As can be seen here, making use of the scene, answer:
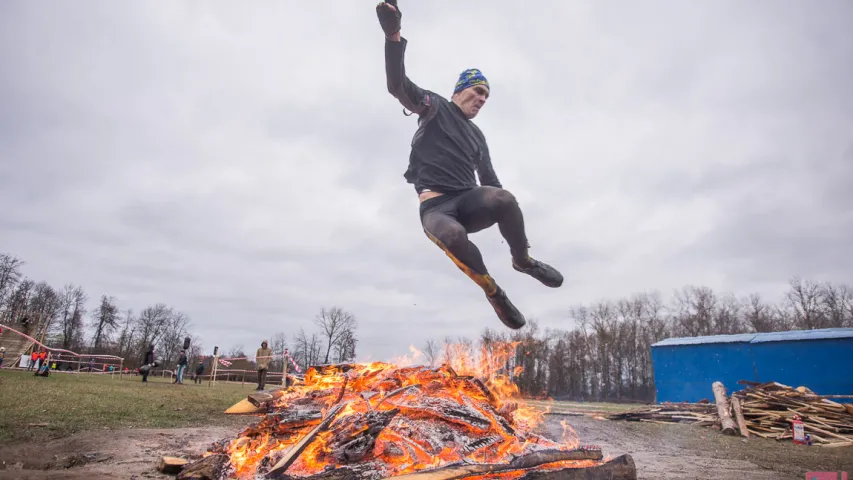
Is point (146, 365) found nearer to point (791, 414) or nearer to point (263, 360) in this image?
point (263, 360)

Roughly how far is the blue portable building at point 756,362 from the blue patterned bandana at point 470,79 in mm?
18240

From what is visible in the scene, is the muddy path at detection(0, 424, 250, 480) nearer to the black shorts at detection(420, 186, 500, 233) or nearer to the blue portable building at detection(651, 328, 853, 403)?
the black shorts at detection(420, 186, 500, 233)

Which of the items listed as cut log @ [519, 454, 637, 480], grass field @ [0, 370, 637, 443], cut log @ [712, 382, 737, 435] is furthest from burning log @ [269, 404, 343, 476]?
cut log @ [712, 382, 737, 435]

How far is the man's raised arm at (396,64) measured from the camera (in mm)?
2621

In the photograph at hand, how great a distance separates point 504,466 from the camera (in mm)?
3164

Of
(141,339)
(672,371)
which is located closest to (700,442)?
(672,371)

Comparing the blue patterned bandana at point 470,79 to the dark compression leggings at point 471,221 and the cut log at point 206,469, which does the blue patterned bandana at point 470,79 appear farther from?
the cut log at point 206,469

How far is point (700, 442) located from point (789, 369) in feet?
35.5

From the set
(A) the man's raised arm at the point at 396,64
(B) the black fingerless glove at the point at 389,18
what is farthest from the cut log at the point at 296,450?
(B) the black fingerless glove at the point at 389,18

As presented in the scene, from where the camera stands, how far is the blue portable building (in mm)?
14953

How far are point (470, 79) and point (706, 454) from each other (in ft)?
22.1

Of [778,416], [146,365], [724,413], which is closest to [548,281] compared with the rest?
[724,413]

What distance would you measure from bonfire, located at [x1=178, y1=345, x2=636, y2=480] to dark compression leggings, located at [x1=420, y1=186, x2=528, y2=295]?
55.8 inches

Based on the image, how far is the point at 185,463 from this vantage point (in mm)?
3965
